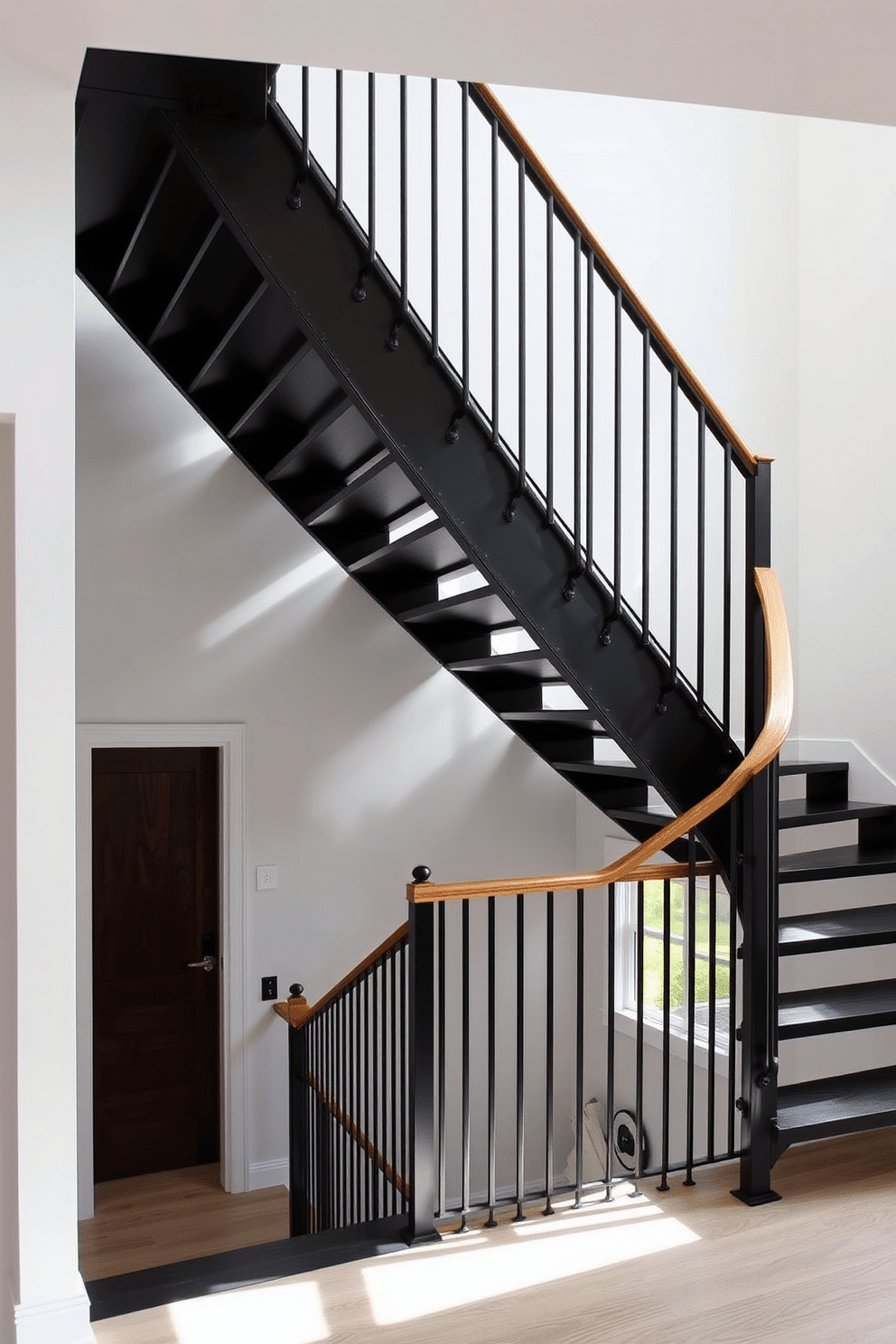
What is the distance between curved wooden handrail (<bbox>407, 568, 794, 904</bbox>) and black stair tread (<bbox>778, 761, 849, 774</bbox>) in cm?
111

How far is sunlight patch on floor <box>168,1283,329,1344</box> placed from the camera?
2318 millimetres

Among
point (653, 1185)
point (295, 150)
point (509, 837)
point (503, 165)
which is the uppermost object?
point (503, 165)

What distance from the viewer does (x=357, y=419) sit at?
126 inches

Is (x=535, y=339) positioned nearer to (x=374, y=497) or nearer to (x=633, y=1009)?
(x=374, y=497)

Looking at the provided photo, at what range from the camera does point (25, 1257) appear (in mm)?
2150

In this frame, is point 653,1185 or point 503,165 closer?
point 653,1185

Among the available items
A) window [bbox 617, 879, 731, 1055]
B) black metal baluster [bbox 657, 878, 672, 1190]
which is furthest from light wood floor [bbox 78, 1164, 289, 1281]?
black metal baluster [bbox 657, 878, 672, 1190]

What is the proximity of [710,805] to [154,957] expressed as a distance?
308 centimetres

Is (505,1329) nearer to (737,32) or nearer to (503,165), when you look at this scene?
(737,32)

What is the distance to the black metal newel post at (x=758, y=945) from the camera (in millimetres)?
2943

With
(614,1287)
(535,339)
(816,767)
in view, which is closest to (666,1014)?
(614,1287)

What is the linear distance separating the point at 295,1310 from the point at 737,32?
2.73m

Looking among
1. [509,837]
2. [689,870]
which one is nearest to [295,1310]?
[689,870]

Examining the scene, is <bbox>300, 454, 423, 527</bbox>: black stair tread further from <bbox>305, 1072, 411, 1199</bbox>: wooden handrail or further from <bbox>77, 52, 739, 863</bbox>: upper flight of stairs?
<bbox>305, 1072, 411, 1199</bbox>: wooden handrail
